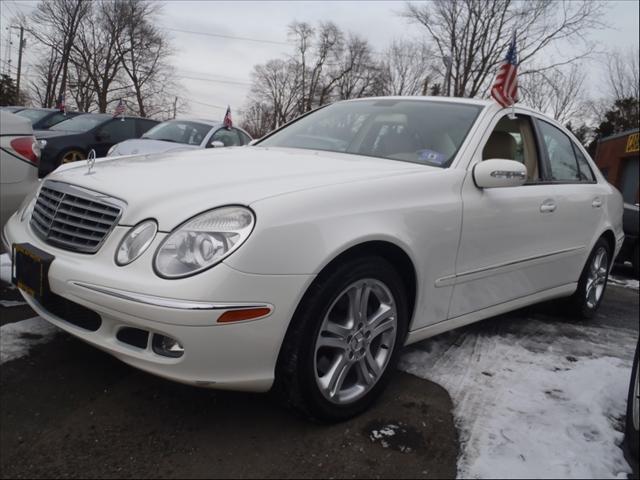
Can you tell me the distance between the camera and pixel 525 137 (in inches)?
140

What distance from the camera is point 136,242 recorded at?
199cm

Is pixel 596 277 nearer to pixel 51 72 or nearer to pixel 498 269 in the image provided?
pixel 498 269

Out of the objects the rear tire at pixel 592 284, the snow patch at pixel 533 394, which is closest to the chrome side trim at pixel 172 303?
the snow patch at pixel 533 394

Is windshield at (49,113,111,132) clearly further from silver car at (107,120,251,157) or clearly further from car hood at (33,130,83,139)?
silver car at (107,120,251,157)

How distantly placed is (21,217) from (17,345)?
2.12ft

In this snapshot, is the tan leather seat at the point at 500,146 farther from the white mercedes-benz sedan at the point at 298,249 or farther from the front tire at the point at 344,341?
the front tire at the point at 344,341

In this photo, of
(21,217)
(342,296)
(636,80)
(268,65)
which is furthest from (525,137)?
(268,65)

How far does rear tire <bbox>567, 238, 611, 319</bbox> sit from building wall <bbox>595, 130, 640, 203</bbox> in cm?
1650

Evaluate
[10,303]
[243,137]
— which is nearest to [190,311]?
[10,303]

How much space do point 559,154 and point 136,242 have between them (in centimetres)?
305

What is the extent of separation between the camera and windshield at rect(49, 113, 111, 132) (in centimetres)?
991

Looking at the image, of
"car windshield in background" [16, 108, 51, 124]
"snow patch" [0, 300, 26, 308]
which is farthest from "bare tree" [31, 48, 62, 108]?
"snow patch" [0, 300, 26, 308]

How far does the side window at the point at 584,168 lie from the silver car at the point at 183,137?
220 inches

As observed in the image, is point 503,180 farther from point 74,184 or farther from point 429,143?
point 74,184
